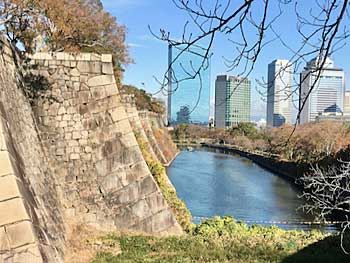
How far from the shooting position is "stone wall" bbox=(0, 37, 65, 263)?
4.90 meters

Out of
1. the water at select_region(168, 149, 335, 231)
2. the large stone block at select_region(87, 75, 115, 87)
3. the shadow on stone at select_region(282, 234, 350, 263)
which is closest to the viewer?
the shadow on stone at select_region(282, 234, 350, 263)

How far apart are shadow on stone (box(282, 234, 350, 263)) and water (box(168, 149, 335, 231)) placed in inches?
230

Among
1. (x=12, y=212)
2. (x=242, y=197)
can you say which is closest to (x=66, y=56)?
(x=12, y=212)

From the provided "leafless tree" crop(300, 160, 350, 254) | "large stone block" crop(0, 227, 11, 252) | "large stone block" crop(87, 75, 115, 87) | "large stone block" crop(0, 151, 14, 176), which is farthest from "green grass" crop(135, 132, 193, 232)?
"large stone block" crop(0, 227, 11, 252)

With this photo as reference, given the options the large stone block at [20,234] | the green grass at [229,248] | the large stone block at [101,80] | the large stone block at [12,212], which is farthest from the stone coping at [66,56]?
the large stone block at [20,234]

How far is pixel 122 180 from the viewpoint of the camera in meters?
8.95

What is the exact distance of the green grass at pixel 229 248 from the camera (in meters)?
7.23

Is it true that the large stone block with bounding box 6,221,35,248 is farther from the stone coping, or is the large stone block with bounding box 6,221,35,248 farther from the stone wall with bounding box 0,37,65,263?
the stone coping

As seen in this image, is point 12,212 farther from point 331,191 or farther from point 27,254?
point 331,191

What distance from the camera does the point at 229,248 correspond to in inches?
307

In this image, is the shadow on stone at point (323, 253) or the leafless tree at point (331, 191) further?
the shadow on stone at point (323, 253)

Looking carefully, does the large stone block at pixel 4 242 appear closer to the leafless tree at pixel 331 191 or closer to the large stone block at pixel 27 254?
the large stone block at pixel 27 254

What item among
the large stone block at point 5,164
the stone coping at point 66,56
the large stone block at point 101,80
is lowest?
the large stone block at point 5,164

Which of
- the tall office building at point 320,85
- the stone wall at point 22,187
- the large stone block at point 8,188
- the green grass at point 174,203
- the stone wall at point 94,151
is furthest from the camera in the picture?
the green grass at point 174,203
